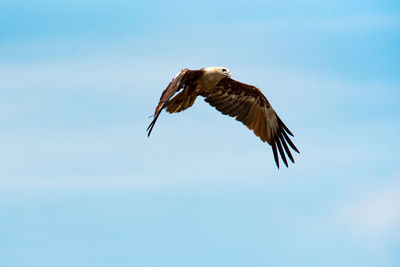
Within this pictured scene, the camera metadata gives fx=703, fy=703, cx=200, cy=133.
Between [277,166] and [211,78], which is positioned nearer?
[211,78]

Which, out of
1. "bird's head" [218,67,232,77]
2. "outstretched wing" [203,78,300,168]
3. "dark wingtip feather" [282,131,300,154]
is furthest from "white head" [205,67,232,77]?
"dark wingtip feather" [282,131,300,154]

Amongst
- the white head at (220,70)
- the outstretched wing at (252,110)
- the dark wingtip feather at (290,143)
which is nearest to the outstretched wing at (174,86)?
the white head at (220,70)

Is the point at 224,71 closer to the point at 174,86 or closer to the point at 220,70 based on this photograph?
the point at 220,70

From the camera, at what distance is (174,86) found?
50.8ft

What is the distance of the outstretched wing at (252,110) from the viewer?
18.3 m

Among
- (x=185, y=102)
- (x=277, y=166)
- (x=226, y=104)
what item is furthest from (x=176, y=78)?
(x=277, y=166)

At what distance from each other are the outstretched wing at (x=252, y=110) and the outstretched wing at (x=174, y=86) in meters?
1.71

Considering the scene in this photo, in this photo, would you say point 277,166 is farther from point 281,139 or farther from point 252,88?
point 252,88

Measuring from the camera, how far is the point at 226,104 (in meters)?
18.4

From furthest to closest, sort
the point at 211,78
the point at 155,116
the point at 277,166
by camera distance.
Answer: the point at 277,166, the point at 211,78, the point at 155,116

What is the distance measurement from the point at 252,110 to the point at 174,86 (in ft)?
12.6

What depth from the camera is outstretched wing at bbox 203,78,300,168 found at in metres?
18.3

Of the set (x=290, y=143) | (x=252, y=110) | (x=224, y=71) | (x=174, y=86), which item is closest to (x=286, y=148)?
(x=290, y=143)

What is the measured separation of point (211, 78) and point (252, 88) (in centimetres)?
207
